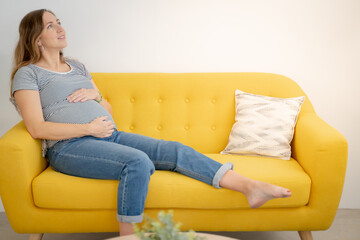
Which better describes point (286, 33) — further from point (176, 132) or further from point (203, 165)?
point (203, 165)

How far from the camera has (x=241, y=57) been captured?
2.51m

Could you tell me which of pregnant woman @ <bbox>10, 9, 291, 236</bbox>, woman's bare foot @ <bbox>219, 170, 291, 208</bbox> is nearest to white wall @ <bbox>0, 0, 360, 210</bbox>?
pregnant woman @ <bbox>10, 9, 291, 236</bbox>

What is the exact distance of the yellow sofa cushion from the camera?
1.73 m

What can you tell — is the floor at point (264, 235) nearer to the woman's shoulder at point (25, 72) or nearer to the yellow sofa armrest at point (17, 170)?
the yellow sofa armrest at point (17, 170)

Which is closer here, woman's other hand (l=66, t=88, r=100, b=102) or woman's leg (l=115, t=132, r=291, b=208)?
woman's leg (l=115, t=132, r=291, b=208)

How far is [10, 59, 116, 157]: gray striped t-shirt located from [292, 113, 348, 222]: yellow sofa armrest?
1.06 metres

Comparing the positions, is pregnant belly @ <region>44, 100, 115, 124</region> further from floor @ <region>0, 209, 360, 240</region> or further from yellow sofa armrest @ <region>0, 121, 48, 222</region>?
floor @ <region>0, 209, 360, 240</region>

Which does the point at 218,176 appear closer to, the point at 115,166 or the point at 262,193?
the point at 262,193

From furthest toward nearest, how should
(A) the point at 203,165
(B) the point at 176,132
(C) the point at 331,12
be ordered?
(C) the point at 331,12, (B) the point at 176,132, (A) the point at 203,165

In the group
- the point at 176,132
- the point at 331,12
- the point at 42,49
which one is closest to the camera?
the point at 42,49

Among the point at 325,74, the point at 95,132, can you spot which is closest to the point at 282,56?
the point at 325,74

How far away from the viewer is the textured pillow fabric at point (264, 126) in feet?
6.73

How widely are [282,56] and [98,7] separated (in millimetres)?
1253

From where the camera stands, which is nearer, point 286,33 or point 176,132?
point 176,132
